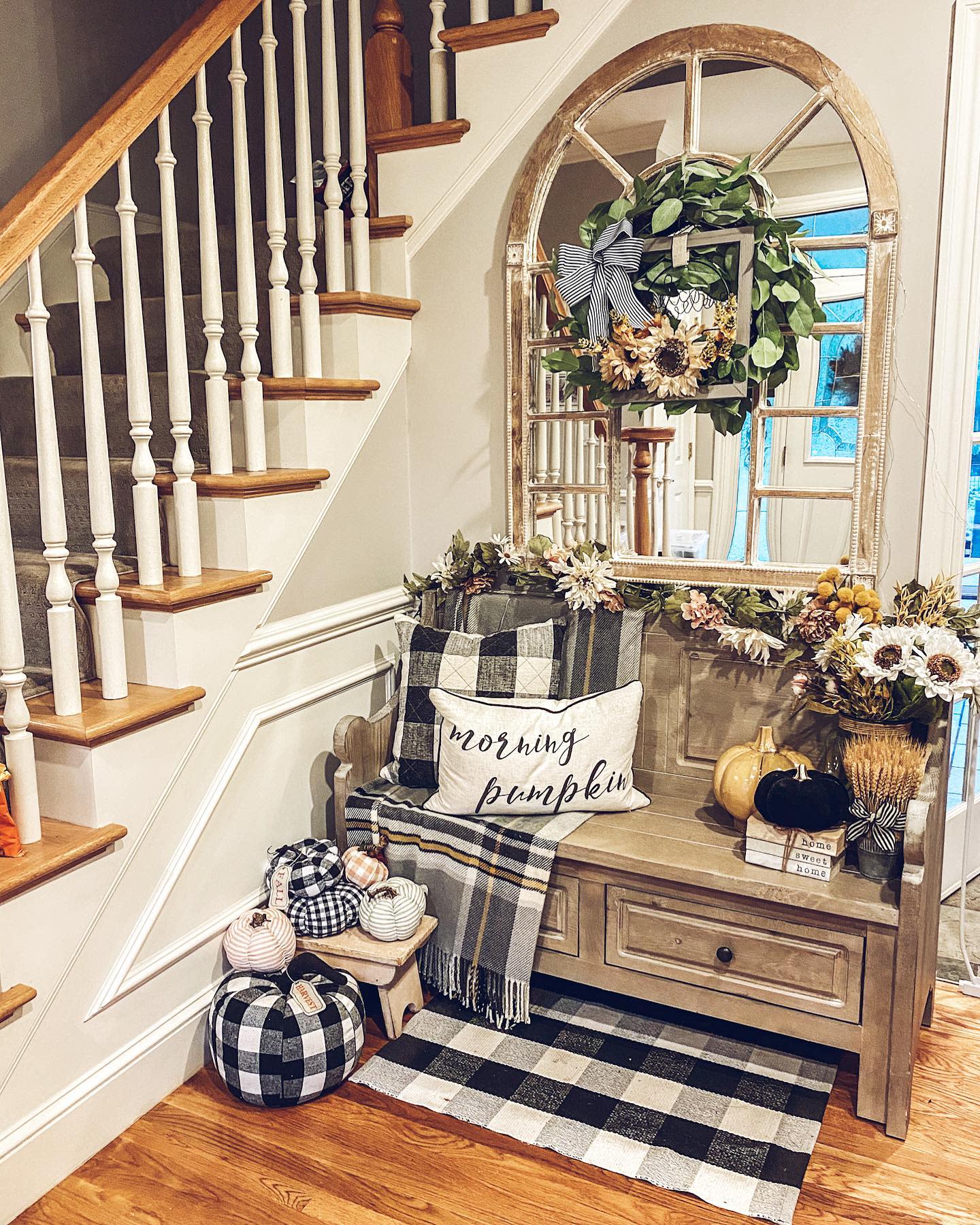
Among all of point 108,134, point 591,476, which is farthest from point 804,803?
point 108,134

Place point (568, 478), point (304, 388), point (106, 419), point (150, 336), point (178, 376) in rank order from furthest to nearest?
point (150, 336) → point (106, 419) → point (568, 478) → point (304, 388) → point (178, 376)

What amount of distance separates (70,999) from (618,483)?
1.66m

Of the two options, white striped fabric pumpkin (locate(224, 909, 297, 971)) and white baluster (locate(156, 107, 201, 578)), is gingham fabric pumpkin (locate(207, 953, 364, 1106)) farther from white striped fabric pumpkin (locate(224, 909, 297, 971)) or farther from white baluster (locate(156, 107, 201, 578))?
white baluster (locate(156, 107, 201, 578))

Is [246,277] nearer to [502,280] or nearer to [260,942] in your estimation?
[502,280]

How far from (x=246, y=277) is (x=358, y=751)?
1150mm

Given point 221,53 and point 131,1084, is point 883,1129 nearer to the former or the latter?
point 131,1084

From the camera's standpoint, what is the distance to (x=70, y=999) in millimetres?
1903

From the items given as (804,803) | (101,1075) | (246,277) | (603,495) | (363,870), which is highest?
(246,277)

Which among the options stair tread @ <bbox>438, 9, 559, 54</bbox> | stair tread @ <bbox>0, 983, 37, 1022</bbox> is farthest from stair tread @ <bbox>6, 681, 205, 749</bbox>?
stair tread @ <bbox>438, 9, 559, 54</bbox>

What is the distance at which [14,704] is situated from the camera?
177 centimetres

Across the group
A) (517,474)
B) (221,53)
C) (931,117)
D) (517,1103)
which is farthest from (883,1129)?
(221,53)

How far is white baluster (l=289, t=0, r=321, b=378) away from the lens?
7.77 feet

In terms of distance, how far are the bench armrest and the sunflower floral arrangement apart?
1031mm

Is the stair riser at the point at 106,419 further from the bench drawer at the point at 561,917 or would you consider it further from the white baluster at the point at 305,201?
the bench drawer at the point at 561,917
